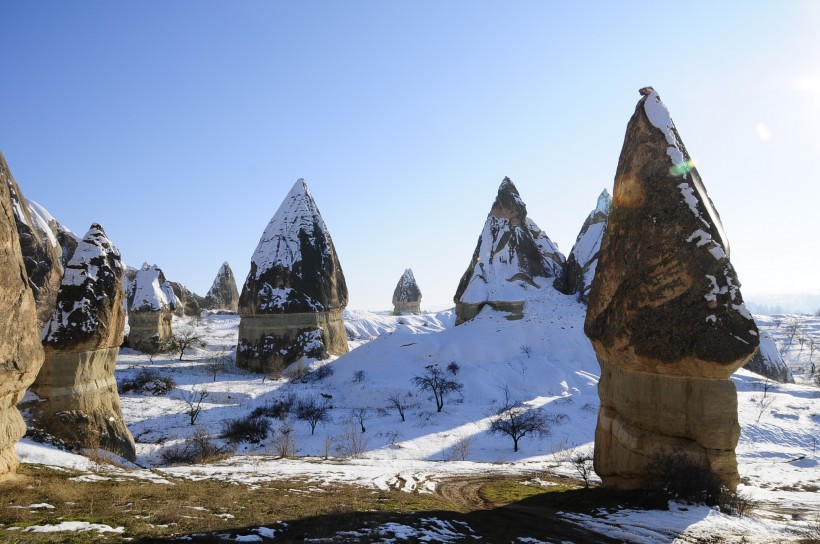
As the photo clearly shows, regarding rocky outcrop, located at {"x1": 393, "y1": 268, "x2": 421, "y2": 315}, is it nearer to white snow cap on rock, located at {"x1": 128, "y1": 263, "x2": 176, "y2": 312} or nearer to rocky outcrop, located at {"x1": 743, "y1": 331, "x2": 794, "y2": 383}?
white snow cap on rock, located at {"x1": 128, "y1": 263, "x2": 176, "y2": 312}

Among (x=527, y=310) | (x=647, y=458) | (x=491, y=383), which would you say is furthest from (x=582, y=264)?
(x=647, y=458)

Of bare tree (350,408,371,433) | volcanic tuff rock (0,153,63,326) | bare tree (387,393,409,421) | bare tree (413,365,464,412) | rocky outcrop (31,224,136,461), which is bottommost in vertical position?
bare tree (350,408,371,433)

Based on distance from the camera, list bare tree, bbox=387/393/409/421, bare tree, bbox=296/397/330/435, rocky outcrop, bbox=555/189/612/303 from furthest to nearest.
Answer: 1. rocky outcrop, bbox=555/189/612/303
2. bare tree, bbox=387/393/409/421
3. bare tree, bbox=296/397/330/435

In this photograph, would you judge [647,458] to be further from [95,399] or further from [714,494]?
[95,399]

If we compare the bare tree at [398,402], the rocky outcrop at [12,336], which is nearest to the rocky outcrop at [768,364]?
the bare tree at [398,402]

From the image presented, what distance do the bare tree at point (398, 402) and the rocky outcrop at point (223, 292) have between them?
156 feet

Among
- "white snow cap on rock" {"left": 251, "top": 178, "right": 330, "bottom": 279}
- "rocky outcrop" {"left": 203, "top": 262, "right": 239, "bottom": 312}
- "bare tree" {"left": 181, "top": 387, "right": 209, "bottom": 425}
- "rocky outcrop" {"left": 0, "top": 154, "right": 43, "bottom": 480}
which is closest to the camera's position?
"rocky outcrop" {"left": 0, "top": 154, "right": 43, "bottom": 480}

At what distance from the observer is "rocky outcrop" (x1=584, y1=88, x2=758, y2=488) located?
6.90m

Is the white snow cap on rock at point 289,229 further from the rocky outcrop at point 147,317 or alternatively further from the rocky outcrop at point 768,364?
the rocky outcrop at point 768,364

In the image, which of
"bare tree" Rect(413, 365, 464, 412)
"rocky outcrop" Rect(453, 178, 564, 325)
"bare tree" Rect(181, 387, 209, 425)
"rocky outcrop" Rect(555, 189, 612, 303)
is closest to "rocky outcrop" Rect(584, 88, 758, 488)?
"bare tree" Rect(413, 365, 464, 412)

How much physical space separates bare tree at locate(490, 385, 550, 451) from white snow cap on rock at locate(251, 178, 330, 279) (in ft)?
54.1

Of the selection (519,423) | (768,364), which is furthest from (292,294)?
(768,364)

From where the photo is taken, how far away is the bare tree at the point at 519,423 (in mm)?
15563

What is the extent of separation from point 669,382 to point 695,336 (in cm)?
74
